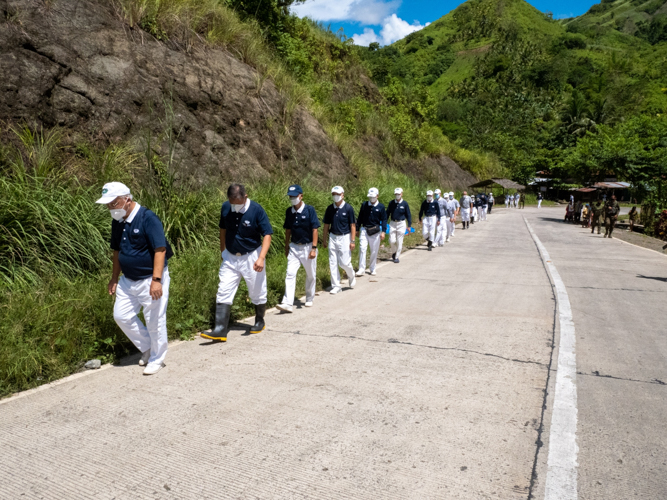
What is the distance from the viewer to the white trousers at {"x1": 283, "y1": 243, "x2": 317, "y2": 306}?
7.74 meters

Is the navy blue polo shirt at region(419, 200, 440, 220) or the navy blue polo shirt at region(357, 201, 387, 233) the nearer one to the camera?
the navy blue polo shirt at region(357, 201, 387, 233)

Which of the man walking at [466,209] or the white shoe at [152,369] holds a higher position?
the man walking at [466,209]

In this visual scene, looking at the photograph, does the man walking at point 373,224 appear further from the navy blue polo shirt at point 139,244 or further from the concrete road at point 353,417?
the navy blue polo shirt at point 139,244

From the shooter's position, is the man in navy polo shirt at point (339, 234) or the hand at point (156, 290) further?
the man in navy polo shirt at point (339, 234)

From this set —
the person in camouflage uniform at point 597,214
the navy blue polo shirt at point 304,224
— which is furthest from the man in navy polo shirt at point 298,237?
the person in camouflage uniform at point 597,214

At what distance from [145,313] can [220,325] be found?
1.22 meters

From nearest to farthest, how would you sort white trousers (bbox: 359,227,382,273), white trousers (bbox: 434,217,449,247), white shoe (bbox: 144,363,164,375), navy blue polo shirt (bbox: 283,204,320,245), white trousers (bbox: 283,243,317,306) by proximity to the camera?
white shoe (bbox: 144,363,164,375) → white trousers (bbox: 283,243,317,306) → navy blue polo shirt (bbox: 283,204,320,245) → white trousers (bbox: 359,227,382,273) → white trousers (bbox: 434,217,449,247)

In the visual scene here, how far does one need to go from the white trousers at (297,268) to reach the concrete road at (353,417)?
445 mm

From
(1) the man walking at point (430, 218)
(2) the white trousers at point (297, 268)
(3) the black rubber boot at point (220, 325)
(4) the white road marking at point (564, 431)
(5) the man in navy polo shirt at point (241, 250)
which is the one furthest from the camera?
(1) the man walking at point (430, 218)

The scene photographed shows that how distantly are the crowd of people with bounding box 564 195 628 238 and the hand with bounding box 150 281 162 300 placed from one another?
2119 cm

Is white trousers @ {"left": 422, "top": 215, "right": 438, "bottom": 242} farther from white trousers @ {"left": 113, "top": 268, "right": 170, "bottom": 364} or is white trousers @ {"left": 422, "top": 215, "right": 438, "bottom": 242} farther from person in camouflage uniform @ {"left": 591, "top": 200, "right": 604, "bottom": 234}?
white trousers @ {"left": 113, "top": 268, "right": 170, "bottom": 364}

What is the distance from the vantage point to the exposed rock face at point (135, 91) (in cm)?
1026

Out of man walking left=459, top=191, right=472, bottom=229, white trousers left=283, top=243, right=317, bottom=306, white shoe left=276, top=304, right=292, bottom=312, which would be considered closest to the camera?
white shoe left=276, top=304, right=292, bottom=312

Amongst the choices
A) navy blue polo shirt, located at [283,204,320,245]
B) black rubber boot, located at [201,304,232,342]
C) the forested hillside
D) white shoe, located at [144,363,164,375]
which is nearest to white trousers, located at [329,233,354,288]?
navy blue polo shirt, located at [283,204,320,245]
